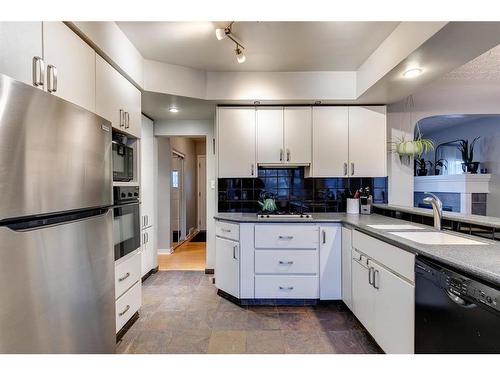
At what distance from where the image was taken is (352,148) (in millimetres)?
3049

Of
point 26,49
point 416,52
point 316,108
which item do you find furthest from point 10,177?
point 316,108

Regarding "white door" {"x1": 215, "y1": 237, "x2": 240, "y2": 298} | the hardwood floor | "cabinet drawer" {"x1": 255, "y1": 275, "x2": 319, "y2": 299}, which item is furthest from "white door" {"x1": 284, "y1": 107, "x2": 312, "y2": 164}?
the hardwood floor

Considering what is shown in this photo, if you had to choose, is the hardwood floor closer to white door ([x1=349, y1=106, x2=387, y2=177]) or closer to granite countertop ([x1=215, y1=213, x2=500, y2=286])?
white door ([x1=349, y1=106, x2=387, y2=177])

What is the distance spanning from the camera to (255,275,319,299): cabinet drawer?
2660 mm

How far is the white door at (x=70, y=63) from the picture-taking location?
4.50ft

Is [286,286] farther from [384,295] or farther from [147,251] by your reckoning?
[147,251]

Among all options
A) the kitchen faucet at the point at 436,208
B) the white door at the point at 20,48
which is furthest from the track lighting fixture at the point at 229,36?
the kitchen faucet at the point at 436,208

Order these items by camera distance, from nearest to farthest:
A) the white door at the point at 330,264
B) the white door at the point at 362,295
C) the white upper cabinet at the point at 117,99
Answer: the white upper cabinet at the point at 117,99
the white door at the point at 362,295
the white door at the point at 330,264

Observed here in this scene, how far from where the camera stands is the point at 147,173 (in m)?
3.42

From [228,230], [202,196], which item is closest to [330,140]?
[228,230]

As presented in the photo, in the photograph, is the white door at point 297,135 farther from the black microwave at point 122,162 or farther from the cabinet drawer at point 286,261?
the black microwave at point 122,162

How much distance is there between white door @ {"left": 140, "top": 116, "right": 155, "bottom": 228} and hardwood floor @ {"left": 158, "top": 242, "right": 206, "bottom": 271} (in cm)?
79

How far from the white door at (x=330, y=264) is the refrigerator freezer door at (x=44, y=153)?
2012 mm

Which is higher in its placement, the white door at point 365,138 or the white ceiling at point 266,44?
the white ceiling at point 266,44
